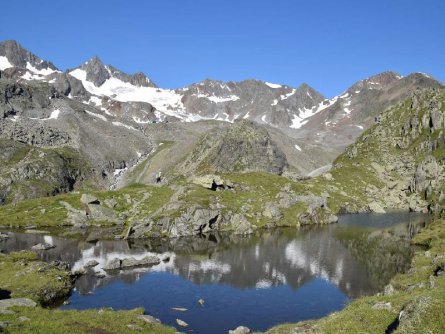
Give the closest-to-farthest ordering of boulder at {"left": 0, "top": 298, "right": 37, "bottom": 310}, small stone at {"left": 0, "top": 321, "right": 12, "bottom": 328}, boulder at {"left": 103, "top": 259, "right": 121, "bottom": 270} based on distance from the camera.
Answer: small stone at {"left": 0, "top": 321, "right": 12, "bottom": 328}
boulder at {"left": 0, "top": 298, "right": 37, "bottom": 310}
boulder at {"left": 103, "top": 259, "right": 121, "bottom": 270}

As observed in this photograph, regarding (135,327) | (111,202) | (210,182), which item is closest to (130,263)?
(135,327)

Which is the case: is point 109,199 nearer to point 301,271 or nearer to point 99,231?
point 99,231

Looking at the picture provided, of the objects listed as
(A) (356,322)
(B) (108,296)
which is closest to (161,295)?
(B) (108,296)

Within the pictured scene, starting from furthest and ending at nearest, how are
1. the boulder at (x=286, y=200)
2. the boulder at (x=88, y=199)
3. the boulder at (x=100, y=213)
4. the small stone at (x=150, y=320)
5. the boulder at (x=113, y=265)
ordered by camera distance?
the boulder at (x=88, y=199) < the boulder at (x=286, y=200) < the boulder at (x=100, y=213) < the boulder at (x=113, y=265) < the small stone at (x=150, y=320)

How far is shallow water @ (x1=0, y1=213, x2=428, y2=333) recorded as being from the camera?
7206cm

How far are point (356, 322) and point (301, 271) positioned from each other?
6229 centimetres

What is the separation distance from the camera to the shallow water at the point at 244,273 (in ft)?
236

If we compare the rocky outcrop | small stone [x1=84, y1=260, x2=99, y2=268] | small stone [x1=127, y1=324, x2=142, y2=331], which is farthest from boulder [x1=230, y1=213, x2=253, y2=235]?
small stone [x1=127, y1=324, x2=142, y2=331]

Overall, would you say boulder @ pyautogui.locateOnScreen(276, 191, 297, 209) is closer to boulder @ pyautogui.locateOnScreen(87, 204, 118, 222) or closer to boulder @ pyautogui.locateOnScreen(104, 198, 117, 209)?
boulder @ pyautogui.locateOnScreen(87, 204, 118, 222)

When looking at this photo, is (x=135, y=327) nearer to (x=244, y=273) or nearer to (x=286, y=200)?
(x=244, y=273)

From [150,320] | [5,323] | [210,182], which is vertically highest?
[210,182]

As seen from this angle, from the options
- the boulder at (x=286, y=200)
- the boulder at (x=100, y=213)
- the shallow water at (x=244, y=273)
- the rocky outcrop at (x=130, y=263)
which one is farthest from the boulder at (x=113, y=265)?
the boulder at (x=286, y=200)

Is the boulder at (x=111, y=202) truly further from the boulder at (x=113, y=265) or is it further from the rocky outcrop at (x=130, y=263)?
the boulder at (x=113, y=265)

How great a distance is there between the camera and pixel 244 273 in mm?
97188
